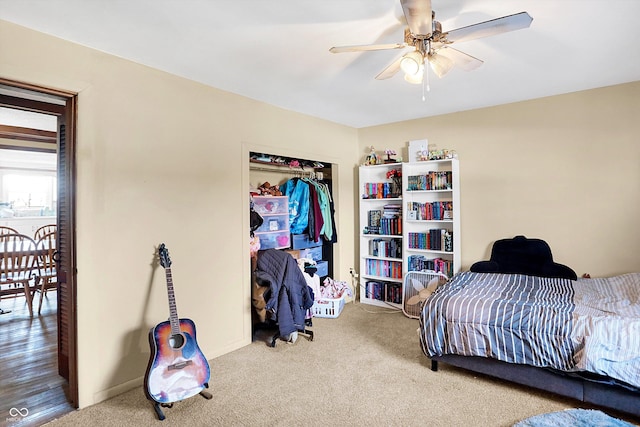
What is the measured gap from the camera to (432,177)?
4.04 m

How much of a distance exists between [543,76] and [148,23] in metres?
3.00

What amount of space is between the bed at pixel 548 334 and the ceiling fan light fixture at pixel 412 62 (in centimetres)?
163

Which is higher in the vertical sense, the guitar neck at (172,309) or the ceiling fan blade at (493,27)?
the ceiling fan blade at (493,27)

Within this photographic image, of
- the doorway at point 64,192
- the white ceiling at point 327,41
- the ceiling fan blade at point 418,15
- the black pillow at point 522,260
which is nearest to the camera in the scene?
the ceiling fan blade at point 418,15

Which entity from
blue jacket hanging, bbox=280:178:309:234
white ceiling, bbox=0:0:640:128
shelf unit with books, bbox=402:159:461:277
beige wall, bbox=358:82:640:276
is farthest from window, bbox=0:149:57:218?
beige wall, bbox=358:82:640:276

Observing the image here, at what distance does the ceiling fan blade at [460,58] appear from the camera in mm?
2006

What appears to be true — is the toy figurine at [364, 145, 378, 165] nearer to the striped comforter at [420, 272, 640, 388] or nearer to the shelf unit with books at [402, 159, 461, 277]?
the shelf unit with books at [402, 159, 461, 277]

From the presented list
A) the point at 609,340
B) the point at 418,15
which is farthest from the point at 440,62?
the point at 609,340

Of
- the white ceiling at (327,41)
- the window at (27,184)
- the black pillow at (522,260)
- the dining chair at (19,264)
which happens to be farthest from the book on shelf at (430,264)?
the window at (27,184)

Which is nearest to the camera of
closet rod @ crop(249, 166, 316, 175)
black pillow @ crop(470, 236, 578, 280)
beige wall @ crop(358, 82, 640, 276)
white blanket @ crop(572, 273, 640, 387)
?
white blanket @ crop(572, 273, 640, 387)

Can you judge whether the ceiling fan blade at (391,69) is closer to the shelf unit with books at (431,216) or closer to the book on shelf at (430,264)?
the shelf unit with books at (431,216)

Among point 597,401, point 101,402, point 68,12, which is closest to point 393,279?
point 597,401

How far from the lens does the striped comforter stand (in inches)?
78.2


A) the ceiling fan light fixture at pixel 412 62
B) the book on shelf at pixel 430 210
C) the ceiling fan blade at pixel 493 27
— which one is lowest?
the book on shelf at pixel 430 210
